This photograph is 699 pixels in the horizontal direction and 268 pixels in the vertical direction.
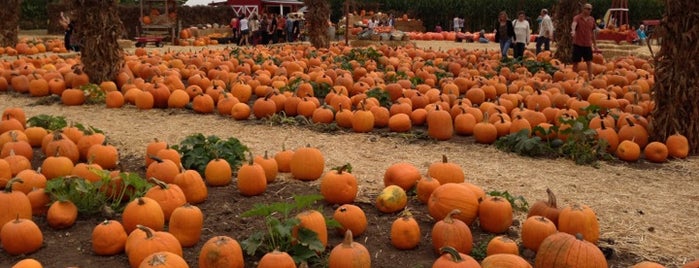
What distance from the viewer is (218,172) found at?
576 cm

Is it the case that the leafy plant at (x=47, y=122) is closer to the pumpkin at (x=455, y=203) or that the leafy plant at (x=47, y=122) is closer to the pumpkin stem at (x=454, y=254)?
the pumpkin at (x=455, y=203)

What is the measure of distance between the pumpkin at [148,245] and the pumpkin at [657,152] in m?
5.62

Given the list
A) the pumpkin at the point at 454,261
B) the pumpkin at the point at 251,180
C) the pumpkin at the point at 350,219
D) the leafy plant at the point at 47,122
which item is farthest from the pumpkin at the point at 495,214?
the leafy plant at the point at 47,122

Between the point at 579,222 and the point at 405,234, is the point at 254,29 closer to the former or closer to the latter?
the point at 405,234

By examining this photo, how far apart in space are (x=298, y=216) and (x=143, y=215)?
1.11 metres

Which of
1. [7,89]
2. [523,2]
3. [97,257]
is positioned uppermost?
[523,2]

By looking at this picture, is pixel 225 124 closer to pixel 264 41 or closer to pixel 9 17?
pixel 9 17

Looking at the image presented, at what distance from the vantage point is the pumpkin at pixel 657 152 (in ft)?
23.7

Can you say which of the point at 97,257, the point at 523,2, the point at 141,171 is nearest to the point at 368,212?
the point at 97,257

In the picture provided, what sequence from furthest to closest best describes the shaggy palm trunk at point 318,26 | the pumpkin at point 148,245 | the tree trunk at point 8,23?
A: the tree trunk at point 8,23
the shaggy palm trunk at point 318,26
the pumpkin at point 148,245

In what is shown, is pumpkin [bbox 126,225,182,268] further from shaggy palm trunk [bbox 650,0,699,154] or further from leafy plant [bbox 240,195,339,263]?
shaggy palm trunk [bbox 650,0,699,154]

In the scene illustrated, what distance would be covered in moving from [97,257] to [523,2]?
4237 centimetres

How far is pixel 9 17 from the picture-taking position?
21.1m

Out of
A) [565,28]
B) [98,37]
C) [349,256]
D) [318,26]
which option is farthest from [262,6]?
[349,256]
